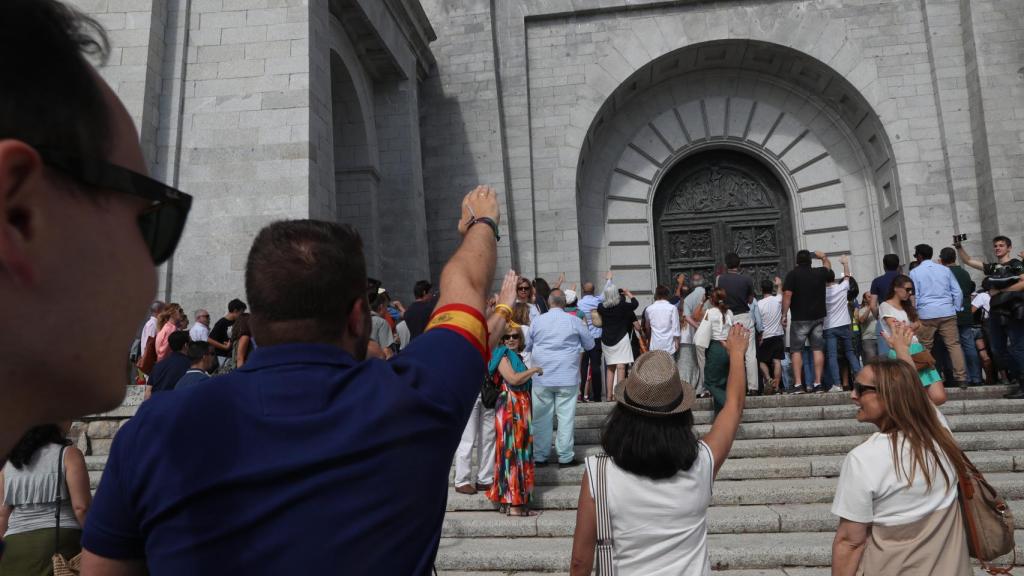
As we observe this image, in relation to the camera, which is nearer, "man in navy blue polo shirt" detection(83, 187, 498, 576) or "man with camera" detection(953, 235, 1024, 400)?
"man in navy blue polo shirt" detection(83, 187, 498, 576)

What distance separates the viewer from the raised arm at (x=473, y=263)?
150cm

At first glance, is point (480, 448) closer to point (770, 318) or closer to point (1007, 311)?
point (770, 318)

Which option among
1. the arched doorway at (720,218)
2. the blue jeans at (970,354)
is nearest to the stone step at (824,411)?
the blue jeans at (970,354)

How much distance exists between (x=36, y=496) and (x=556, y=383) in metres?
5.09

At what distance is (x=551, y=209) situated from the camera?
1708cm

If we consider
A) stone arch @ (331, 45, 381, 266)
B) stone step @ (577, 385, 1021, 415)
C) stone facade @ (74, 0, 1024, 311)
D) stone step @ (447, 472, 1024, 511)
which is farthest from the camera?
stone facade @ (74, 0, 1024, 311)

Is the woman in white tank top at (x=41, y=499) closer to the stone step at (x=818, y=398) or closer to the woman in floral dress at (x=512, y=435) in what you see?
the woman in floral dress at (x=512, y=435)

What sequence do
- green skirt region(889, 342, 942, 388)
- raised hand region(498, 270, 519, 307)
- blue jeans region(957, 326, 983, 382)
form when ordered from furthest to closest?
blue jeans region(957, 326, 983, 382)
green skirt region(889, 342, 942, 388)
raised hand region(498, 270, 519, 307)

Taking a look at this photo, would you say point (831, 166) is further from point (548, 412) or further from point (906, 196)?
point (548, 412)

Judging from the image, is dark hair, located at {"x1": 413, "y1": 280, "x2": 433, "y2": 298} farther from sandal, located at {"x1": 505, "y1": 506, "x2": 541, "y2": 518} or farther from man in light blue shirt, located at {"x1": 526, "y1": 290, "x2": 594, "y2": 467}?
sandal, located at {"x1": 505, "y1": 506, "x2": 541, "y2": 518}

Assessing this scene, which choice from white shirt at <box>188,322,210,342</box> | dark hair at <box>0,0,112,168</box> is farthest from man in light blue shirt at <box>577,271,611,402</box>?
dark hair at <box>0,0,112,168</box>

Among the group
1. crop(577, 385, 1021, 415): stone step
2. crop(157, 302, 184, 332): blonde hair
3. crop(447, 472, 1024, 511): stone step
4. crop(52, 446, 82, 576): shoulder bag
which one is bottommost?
crop(447, 472, 1024, 511): stone step

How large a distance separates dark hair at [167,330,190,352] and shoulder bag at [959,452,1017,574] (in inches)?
270

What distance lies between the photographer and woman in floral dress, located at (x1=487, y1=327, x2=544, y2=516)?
673 centimetres
